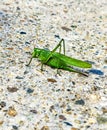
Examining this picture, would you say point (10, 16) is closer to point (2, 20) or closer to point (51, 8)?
point (2, 20)

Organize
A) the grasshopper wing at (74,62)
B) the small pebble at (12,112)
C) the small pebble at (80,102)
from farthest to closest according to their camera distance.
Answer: the grasshopper wing at (74,62) → the small pebble at (80,102) → the small pebble at (12,112)

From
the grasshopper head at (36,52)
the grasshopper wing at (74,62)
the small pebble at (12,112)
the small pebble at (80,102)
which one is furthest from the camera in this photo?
the grasshopper head at (36,52)

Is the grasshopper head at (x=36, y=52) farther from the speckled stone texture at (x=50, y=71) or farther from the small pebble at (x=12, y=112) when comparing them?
the small pebble at (x=12, y=112)

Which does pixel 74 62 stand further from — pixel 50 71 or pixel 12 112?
pixel 12 112

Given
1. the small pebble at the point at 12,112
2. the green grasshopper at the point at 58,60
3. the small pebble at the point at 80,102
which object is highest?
the green grasshopper at the point at 58,60

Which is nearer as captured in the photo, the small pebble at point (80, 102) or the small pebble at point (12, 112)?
the small pebble at point (12, 112)

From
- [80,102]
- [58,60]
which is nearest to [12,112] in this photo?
[80,102]

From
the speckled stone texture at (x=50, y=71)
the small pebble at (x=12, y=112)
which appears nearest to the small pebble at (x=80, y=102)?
the speckled stone texture at (x=50, y=71)

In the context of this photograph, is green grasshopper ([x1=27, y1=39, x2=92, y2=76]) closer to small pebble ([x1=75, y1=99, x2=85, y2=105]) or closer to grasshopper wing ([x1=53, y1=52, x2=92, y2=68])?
grasshopper wing ([x1=53, y1=52, x2=92, y2=68])
